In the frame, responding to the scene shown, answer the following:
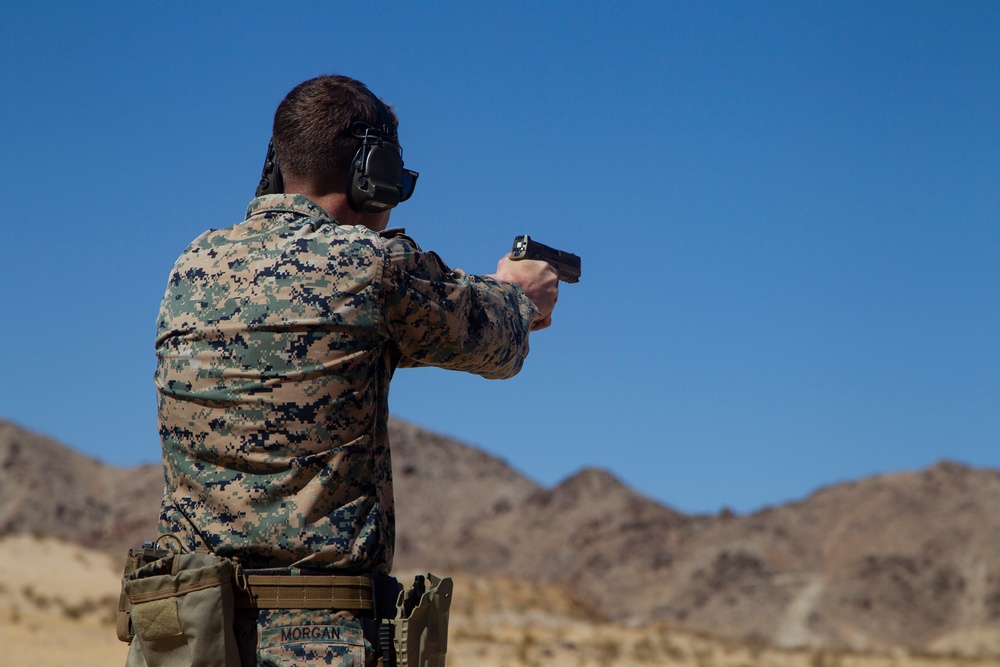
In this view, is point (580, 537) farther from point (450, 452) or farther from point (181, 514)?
point (181, 514)

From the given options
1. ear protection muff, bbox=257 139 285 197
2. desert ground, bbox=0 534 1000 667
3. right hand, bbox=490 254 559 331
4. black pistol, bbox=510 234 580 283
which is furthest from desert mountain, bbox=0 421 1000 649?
ear protection muff, bbox=257 139 285 197

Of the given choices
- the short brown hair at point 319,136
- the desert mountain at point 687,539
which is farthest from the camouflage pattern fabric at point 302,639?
the desert mountain at point 687,539

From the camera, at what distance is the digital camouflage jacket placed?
10.4 ft

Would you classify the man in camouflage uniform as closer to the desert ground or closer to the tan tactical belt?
the tan tactical belt

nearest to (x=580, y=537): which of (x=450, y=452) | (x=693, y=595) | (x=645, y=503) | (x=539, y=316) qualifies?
(x=645, y=503)

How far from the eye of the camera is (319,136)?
139 inches

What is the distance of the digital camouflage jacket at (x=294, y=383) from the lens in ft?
10.4

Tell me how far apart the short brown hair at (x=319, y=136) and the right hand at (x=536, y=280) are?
738 mm

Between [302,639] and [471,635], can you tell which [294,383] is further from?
[471,635]

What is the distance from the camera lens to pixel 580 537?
1764 inches

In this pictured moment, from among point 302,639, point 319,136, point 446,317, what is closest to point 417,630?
point 302,639

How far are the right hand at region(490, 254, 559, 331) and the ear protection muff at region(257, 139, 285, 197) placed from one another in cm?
81

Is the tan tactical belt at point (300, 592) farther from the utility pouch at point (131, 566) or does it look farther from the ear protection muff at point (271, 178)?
the ear protection muff at point (271, 178)

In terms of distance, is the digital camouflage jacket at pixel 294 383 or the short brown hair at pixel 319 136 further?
the short brown hair at pixel 319 136
